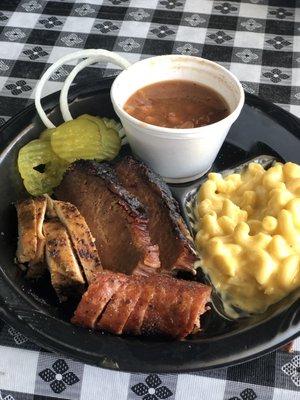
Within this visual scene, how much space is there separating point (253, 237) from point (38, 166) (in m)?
0.84

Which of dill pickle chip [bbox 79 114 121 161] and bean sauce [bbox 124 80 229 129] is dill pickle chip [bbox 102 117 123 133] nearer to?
dill pickle chip [bbox 79 114 121 161]

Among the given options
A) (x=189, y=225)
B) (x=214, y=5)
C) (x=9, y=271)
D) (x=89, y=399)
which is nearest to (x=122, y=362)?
(x=89, y=399)

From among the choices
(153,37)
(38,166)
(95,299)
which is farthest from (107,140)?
(153,37)

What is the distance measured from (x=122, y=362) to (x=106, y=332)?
5.1 inches

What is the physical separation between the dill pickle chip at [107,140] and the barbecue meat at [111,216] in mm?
126

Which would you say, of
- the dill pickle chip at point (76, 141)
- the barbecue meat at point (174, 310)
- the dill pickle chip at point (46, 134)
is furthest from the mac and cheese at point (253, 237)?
the dill pickle chip at point (46, 134)

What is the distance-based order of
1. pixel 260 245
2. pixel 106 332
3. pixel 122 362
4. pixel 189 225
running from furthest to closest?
pixel 189 225, pixel 260 245, pixel 106 332, pixel 122 362

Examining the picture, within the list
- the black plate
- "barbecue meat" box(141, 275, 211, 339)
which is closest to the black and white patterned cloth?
the black plate

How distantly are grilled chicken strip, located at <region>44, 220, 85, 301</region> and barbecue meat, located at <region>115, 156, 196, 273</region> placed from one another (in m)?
0.27

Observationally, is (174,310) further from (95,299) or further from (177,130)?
(177,130)

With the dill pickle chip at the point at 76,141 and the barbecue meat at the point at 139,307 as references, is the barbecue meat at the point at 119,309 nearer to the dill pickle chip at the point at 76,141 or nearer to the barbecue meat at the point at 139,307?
the barbecue meat at the point at 139,307

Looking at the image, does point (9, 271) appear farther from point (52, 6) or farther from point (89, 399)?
point (52, 6)

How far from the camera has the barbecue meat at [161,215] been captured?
1.82 metres

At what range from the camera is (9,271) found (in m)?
1.85
